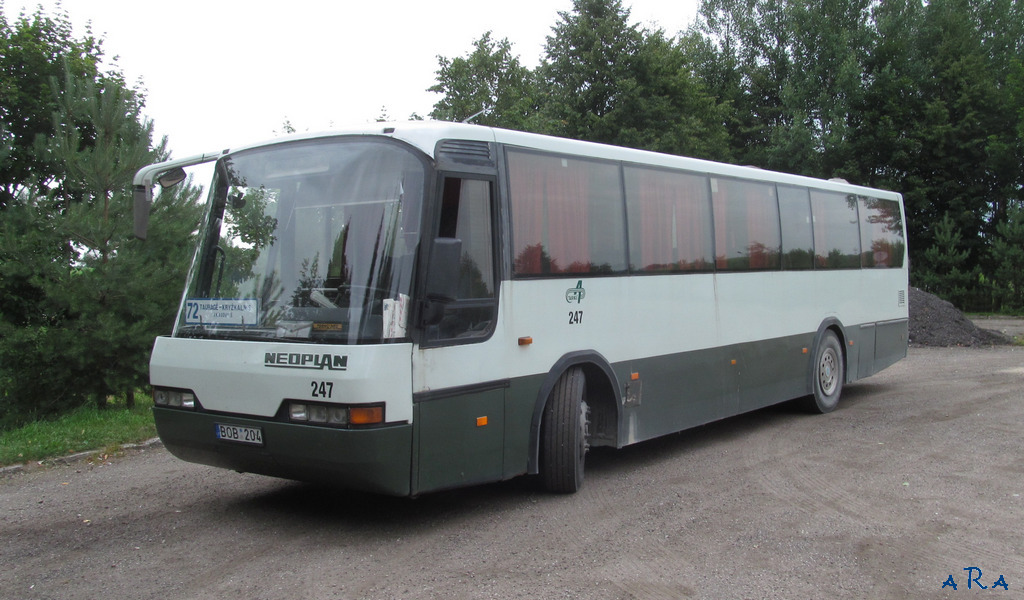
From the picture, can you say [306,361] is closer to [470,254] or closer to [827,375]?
[470,254]

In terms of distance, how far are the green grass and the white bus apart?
3136 millimetres

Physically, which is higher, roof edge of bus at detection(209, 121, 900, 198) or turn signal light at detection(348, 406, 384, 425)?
roof edge of bus at detection(209, 121, 900, 198)

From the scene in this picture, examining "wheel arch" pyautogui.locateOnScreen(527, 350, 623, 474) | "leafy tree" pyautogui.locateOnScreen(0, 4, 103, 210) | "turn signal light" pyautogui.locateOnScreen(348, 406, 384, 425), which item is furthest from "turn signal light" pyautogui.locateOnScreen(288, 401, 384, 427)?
"leafy tree" pyautogui.locateOnScreen(0, 4, 103, 210)

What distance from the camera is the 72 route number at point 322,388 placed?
211 inches

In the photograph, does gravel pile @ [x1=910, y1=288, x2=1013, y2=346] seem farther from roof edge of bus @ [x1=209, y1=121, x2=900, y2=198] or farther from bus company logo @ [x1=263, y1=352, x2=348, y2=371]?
bus company logo @ [x1=263, y1=352, x2=348, y2=371]

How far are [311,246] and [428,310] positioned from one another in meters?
0.97

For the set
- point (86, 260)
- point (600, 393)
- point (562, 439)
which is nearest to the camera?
point (562, 439)

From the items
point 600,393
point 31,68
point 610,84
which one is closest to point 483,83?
point 610,84

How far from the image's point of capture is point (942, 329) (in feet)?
69.4

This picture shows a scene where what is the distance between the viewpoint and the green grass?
28.0ft

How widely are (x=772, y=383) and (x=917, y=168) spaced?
28.6 m

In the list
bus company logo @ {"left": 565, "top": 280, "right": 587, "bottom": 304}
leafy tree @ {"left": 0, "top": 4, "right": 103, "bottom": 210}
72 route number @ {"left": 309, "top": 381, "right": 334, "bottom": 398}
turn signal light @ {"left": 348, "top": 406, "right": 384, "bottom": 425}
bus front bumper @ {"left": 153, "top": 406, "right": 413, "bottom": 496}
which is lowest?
bus front bumper @ {"left": 153, "top": 406, "right": 413, "bottom": 496}

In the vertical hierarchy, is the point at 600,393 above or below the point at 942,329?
above

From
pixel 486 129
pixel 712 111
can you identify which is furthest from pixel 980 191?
pixel 486 129
